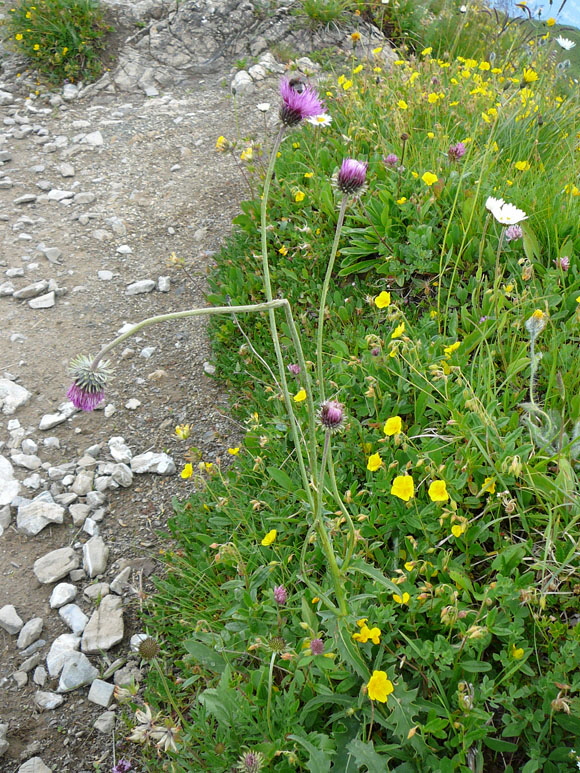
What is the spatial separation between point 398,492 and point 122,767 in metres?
1.31

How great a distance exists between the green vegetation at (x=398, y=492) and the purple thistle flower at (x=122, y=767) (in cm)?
14

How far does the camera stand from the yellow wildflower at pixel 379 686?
56.1 inches

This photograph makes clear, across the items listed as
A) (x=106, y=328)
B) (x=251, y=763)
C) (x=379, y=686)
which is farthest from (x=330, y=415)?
(x=106, y=328)

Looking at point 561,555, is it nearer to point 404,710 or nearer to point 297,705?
point 404,710

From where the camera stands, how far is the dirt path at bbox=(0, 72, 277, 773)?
2303 millimetres

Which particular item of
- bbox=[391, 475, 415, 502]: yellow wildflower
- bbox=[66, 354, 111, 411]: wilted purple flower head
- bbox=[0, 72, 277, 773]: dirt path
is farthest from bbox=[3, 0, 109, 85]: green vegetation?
bbox=[391, 475, 415, 502]: yellow wildflower

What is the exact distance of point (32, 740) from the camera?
2041 millimetres

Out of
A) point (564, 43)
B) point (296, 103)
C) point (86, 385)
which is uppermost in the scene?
point (564, 43)

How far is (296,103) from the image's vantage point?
1389 millimetres

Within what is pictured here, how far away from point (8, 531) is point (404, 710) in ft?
6.67

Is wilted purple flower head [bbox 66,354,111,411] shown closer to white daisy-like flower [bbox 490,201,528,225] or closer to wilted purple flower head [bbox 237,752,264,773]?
wilted purple flower head [bbox 237,752,264,773]

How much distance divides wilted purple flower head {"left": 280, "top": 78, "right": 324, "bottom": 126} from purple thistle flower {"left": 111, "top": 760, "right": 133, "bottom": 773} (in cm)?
204

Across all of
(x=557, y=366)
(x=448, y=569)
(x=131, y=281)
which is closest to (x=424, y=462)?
(x=448, y=569)

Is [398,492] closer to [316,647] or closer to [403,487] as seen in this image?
[403,487]
